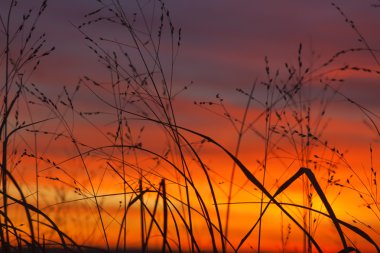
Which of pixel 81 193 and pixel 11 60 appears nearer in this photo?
pixel 81 193

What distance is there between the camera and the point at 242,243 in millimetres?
2410

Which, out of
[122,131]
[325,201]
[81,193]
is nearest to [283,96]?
[122,131]

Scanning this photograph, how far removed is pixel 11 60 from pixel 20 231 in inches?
39.0

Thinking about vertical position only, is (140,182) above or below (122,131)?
below

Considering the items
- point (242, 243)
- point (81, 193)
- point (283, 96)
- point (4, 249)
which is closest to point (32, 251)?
point (4, 249)

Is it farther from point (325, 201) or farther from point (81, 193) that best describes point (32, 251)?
point (325, 201)

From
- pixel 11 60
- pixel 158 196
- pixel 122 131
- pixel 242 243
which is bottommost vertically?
pixel 242 243

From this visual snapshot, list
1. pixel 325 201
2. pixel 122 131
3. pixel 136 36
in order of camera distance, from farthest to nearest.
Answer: pixel 122 131
pixel 136 36
pixel 325 201

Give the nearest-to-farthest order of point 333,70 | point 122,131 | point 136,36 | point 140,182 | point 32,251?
point 32,251 → point 140,182 → point 136,36 → point 122,131 → point 333,70

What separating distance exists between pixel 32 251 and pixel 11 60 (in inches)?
43.2

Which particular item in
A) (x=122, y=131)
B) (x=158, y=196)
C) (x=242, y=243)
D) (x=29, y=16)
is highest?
(x=29, y=16)

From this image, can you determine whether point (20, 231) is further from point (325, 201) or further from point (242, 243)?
point (325, 201)

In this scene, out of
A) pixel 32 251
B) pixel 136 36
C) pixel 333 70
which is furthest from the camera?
pixel 333 70

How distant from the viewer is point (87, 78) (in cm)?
368
